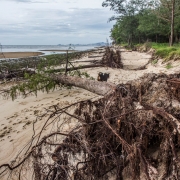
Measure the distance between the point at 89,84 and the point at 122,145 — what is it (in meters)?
3.50

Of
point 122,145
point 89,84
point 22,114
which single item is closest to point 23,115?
point 22,114

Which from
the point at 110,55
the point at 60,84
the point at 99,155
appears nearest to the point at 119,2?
the point at 110,55

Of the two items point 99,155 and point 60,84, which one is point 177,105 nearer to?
point 99,155

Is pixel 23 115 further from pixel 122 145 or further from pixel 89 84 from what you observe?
pixel 122 145

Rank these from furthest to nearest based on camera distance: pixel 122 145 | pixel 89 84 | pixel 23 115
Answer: pixel 89 84, pixel 23 115, pixel 122 145

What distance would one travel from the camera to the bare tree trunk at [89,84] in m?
4.57

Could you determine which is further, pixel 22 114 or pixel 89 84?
pixel 89 84

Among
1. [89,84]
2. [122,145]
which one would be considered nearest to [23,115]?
[89,84]

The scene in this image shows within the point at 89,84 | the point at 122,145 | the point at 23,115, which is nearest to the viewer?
the point at 122,145

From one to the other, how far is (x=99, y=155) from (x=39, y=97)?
5.04 m

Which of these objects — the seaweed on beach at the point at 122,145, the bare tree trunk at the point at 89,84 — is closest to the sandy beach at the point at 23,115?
the bare tree trunk at the point at 89,84

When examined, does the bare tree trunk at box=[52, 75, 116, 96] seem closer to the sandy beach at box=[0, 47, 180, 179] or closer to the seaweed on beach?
the sandy beach at box=[0, 47, 180, 179]

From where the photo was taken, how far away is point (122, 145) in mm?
2326

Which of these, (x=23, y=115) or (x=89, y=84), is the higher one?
(x=89, y=84)
